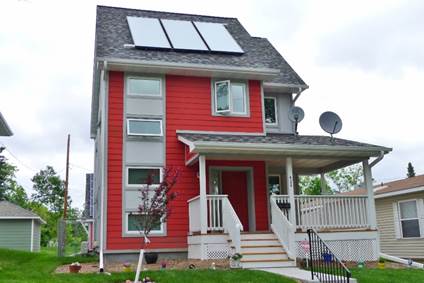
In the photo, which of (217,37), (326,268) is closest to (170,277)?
(326,268)

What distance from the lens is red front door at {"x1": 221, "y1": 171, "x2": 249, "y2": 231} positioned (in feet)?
47.2

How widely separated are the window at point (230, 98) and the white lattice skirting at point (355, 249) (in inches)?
193

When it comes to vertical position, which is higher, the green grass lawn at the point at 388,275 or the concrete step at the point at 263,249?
the concrete step at the point at 263,249

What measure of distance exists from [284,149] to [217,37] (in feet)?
20.7

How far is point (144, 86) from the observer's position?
1398 cm

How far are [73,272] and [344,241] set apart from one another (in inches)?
271

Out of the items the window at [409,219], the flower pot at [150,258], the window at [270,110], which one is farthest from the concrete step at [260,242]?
the window at [409,219]

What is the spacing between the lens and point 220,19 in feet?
63.2

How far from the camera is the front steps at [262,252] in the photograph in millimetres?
11046

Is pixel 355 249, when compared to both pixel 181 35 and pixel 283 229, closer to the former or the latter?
pixel 283 229

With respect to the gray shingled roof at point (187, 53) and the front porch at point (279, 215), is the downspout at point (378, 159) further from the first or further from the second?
the gray shingled roof at point (187, 53)

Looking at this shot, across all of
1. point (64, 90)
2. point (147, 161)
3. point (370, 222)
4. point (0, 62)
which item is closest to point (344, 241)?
point (370, 222)

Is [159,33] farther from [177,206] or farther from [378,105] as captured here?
[378,105]

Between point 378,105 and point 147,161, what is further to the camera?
point 378,105
